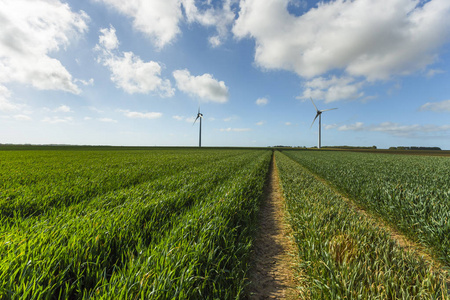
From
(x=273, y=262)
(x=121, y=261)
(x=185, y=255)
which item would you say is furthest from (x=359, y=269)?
(x=121, y=261)

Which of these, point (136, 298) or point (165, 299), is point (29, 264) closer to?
point (136, 298)

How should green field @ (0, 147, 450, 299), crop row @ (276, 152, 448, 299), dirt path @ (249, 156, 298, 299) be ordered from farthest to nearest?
dirt path @ (249, 156, 298, 299) < crop row @ (276, 152, 448, 299) < green field @ (0, 147, 450, 299)

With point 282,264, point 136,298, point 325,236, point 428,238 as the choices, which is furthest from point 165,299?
point 428,238

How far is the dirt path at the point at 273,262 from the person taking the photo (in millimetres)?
3195

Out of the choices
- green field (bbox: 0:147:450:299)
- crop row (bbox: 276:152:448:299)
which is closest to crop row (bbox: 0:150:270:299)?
green field (bbox: 0:147:450:299)

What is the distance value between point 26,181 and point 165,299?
11551 mm

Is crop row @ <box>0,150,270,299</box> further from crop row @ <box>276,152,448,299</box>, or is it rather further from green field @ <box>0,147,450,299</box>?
crop row @ <box>276,152,448,299</box>

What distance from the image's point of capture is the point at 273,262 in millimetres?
4043

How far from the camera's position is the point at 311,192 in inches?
324

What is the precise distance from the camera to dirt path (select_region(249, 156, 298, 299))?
3195 millimetres

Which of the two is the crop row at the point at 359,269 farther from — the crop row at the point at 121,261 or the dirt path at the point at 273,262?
the crop row at the point at 121,261

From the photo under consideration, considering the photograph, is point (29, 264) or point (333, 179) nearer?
point (29, 264)

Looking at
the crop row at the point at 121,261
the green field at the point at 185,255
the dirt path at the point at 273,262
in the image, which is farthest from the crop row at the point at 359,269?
the crop row at the point at 121,261

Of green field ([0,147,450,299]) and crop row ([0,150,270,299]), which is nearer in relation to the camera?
crop row ([0,150,270,299])
